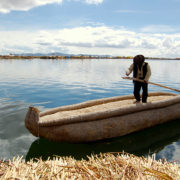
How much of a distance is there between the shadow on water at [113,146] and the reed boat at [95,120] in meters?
0.24

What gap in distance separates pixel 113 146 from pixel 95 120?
1106 mm

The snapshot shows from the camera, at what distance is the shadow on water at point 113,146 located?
578cm

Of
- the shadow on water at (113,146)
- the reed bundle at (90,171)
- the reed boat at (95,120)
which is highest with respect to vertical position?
the reed bundle at (90,171)

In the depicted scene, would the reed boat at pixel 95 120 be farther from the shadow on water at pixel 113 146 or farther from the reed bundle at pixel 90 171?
the reed bundle at pixel 90 171

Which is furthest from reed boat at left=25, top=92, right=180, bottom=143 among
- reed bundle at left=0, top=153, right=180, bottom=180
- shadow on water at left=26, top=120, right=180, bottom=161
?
reed bundle at left=0, top=153, right=180, bottom=180

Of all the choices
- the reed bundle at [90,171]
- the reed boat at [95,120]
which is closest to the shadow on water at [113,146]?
the reed boat at [95,120]

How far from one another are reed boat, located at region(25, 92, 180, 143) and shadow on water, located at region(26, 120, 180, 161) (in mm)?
240

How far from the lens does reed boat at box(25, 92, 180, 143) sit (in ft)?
18.9

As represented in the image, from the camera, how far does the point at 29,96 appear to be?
42.8 ft

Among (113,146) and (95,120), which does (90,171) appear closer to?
(95,120)

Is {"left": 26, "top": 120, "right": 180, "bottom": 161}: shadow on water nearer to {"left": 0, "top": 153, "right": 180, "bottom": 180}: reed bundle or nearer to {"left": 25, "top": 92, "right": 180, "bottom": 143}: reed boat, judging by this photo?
{"left": 25, "top": 92, "right": 180, "bottom": 143}: reed boat

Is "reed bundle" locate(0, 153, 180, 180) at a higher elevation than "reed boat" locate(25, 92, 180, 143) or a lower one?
higher

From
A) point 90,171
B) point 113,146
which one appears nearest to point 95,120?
point 113,146

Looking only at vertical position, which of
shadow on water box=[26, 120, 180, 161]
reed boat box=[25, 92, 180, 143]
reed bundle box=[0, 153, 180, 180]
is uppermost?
reed bundle box=[0, 153, 180, 180]
